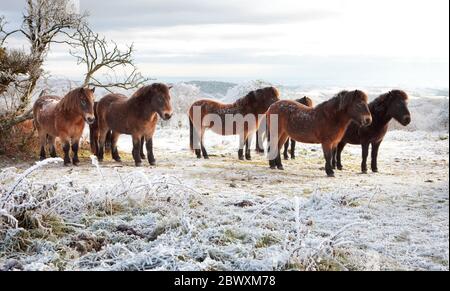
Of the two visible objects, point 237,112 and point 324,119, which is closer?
point 324,119

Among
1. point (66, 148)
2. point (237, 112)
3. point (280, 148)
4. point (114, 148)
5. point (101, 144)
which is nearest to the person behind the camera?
point (66, 148)

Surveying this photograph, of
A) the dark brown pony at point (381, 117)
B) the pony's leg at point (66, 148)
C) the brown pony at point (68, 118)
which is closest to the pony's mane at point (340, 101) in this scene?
the dark brown pony at point (381, 117)

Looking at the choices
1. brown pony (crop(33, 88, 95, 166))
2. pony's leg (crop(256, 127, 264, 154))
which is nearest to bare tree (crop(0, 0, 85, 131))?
brown pony (crop(33, 88, 95, 166))

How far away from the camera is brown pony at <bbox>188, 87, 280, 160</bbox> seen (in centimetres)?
1204

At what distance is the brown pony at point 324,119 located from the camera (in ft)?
29.8

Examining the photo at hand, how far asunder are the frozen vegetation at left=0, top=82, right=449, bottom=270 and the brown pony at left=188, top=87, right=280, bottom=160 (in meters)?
3.81

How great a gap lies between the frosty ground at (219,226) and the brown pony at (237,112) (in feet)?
13.6

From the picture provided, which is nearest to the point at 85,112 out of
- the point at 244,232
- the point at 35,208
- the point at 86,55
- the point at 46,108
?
the point at 46,108

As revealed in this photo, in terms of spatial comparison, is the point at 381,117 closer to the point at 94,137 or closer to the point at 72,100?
the point at 72,100

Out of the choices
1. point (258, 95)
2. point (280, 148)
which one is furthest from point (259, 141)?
point (280, 148)

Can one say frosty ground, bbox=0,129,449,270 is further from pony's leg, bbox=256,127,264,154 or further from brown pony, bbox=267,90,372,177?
pony's leg, bbox=256,127,264,154

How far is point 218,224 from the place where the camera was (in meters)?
5.34

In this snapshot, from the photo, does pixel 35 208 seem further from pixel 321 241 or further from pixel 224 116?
pixel 224 116

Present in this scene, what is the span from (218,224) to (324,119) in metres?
4.72
